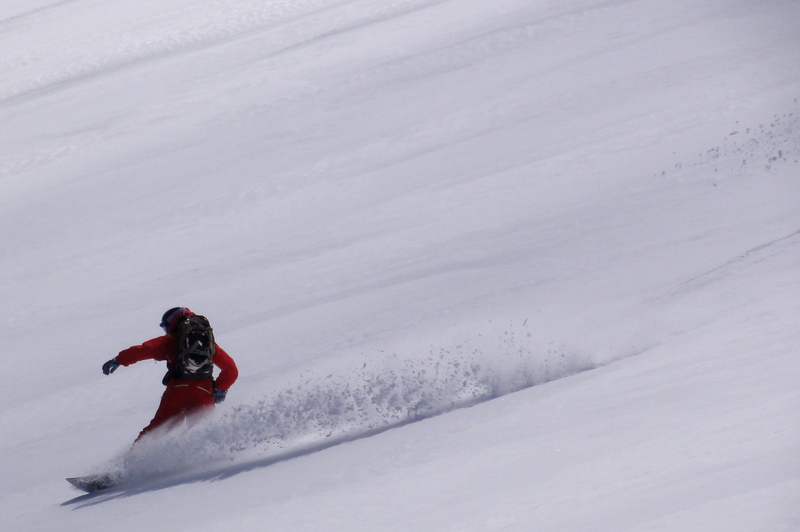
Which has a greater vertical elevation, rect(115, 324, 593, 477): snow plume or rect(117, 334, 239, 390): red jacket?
rect(117, 334, 239, 390): red jacket

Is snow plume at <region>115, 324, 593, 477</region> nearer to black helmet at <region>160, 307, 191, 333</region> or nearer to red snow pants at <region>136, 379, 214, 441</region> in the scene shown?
red snow pants at <region>136, 379, 214, 441</region>

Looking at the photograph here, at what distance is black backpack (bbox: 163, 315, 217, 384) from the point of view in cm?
541

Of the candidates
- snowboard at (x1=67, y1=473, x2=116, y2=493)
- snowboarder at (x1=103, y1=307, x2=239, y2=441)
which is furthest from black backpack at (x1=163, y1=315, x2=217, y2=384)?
snowboard at (x1=67, y1=473, x2=116, y2=493)

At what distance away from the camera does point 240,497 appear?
4.55 metres

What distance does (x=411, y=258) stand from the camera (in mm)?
9117

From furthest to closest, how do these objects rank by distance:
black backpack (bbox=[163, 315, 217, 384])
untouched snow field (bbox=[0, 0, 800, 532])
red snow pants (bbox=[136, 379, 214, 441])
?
red snow pants (bbox=[136, 379, 214, 441]) < black backpack (bbox=[163, 315, 217, 384]) < untouched snow field (bbox=[0, 0, 800, 532])

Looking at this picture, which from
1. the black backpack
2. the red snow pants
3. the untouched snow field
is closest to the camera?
the untouched snow field

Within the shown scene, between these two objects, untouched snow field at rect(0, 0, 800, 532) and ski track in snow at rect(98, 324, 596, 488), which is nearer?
untouched snow field at rect(0, 0, 800, 532)

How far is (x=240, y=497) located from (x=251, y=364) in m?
3.10

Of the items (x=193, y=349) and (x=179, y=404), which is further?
(x=179, y=404)

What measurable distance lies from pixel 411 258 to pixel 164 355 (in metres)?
4.07

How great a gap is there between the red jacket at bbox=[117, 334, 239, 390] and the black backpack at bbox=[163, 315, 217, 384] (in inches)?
2.7

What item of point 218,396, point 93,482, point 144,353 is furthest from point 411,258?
point 93,482

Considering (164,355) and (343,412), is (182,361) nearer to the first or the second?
(164,355)
